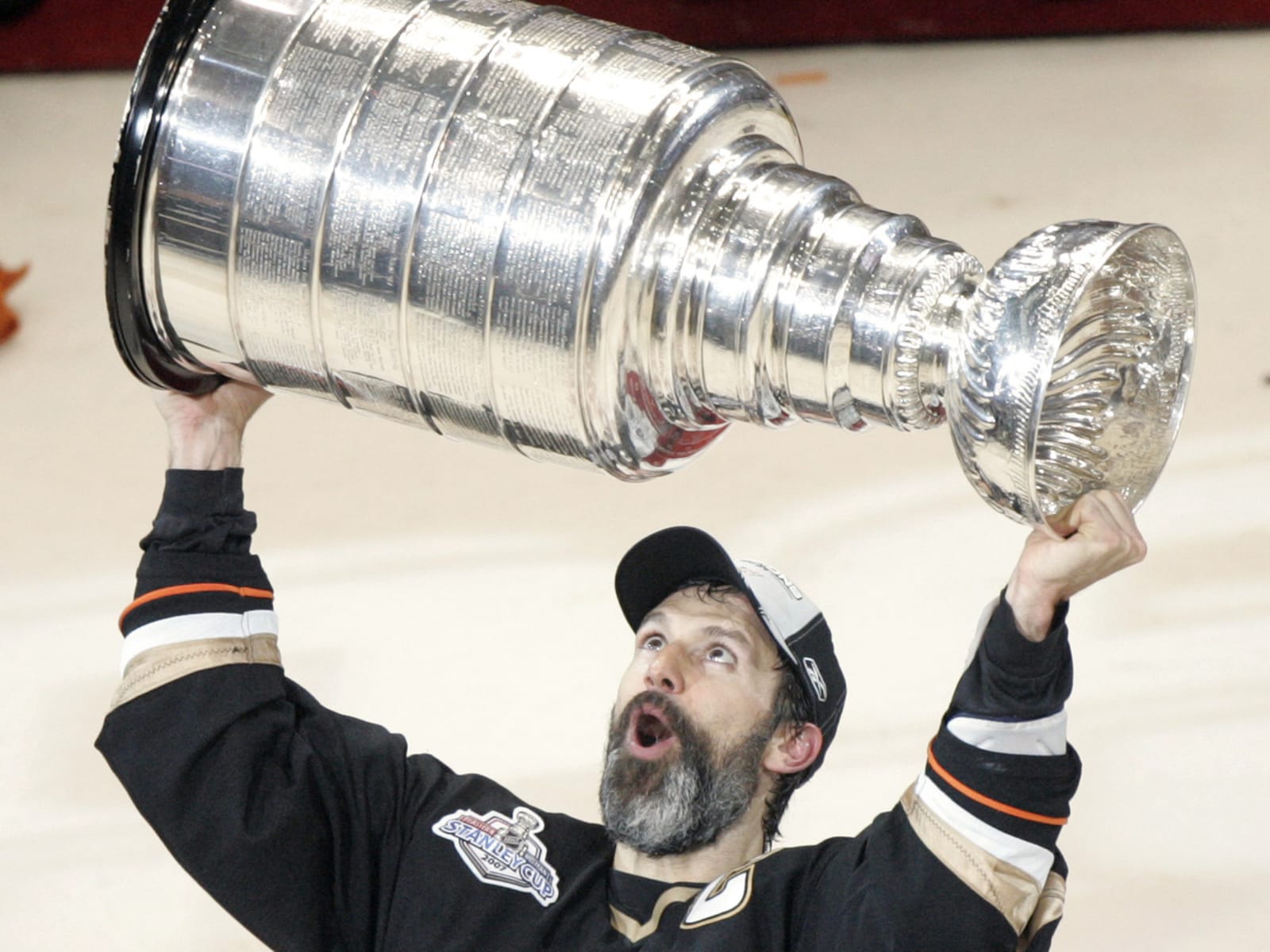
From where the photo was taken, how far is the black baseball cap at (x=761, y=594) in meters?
1.83

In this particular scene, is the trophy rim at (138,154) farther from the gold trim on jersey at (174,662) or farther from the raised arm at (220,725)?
the gold trim on jersey at (174,662)

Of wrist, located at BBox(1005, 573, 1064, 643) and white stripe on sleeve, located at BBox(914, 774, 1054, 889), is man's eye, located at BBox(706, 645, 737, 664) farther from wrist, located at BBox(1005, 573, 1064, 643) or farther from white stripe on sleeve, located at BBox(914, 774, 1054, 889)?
wrist, located at BBox(1005, 573, 1064, 643)

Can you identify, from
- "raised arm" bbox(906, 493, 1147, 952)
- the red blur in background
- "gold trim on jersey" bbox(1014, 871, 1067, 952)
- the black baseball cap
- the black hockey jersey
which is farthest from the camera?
the red blur in background

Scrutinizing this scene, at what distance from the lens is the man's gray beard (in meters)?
1.75

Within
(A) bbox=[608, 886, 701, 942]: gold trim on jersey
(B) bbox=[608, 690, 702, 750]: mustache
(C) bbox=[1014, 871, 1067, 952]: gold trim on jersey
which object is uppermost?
(C) bbox=[1014, 871, 1067, 952]: gold trim on jersey

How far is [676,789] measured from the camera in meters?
1.76

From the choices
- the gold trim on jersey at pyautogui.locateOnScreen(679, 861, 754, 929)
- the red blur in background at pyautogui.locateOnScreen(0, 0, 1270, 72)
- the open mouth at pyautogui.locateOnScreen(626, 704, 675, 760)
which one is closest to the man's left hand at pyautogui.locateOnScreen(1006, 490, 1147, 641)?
the gold trim on jersey at pyautogui.locateOnScreen(679, 861, 754, 929)

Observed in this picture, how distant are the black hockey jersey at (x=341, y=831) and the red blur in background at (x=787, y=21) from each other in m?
2.59

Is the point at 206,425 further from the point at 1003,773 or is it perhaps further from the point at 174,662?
the point at 1003,773

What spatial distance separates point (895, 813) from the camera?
1498mm

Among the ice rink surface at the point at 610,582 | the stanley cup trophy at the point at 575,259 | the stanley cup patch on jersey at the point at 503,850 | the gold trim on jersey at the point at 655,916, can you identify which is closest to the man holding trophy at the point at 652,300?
the stanley cup trophy at the point at 575,259

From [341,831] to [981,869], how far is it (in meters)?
0.63

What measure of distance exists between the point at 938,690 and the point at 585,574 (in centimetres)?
58

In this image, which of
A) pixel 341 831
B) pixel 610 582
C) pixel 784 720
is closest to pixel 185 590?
pixel 341 831
